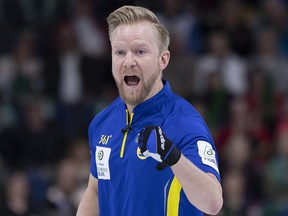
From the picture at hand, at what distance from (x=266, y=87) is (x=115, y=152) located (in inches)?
305

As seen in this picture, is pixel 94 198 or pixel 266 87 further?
pixel 266 87

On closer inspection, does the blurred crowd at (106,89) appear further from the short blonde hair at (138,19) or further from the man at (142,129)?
the short blonde hair at (138,19)

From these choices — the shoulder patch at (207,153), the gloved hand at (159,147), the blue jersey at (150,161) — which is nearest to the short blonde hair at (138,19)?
the blue jersey at (150,161)

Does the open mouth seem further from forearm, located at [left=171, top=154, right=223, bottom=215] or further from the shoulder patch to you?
forearm, located at [left=171, top=154, right=223, bottom=215]

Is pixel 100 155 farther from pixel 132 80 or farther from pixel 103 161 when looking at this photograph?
pixel 132 80

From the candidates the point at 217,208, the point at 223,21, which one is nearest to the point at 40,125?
the point at 223,21

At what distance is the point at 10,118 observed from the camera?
1276 centimetres

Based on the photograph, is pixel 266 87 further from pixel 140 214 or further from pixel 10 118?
pixel 140 214

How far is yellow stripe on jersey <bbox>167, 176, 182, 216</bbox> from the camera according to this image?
205 inches

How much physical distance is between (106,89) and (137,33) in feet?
26.3

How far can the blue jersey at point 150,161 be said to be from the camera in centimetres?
507

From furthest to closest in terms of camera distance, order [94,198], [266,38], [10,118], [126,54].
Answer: [266,38], [10,118], [94,198], [126,54]

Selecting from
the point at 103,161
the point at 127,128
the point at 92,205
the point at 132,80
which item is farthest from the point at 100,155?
the point at 132,80

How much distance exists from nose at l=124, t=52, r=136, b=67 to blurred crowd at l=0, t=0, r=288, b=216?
533 cm
